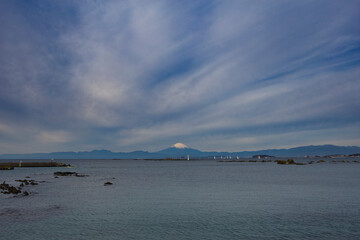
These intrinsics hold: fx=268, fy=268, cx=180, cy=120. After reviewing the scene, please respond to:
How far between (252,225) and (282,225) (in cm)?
276

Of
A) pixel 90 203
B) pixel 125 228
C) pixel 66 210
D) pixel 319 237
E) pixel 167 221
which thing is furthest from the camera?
pixel 90 203

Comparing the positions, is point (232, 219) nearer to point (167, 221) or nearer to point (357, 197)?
point (167, 221)

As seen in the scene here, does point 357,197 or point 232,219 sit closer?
point 232,219

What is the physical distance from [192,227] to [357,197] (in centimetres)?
2998

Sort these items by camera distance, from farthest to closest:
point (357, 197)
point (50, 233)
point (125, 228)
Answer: point (357, 197) < point (125, 228) < point (50, 233)

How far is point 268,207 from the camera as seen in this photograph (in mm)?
33750

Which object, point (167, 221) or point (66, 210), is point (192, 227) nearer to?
point (167, 221)

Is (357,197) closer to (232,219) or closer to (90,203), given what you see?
(232,219)

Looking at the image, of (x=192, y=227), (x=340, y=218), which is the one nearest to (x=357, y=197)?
(x=340, y=218)

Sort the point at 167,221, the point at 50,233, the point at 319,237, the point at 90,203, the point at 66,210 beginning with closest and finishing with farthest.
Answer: the point at 319,237, the point at 50,233, the point at 167,221, the point at 66,210, the point at 90,203

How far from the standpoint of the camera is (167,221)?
27156 mm

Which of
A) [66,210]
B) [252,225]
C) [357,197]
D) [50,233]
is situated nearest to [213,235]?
[252,225]

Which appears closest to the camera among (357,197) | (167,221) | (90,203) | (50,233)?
(50,233)

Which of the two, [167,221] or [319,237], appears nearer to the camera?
[319,237]
